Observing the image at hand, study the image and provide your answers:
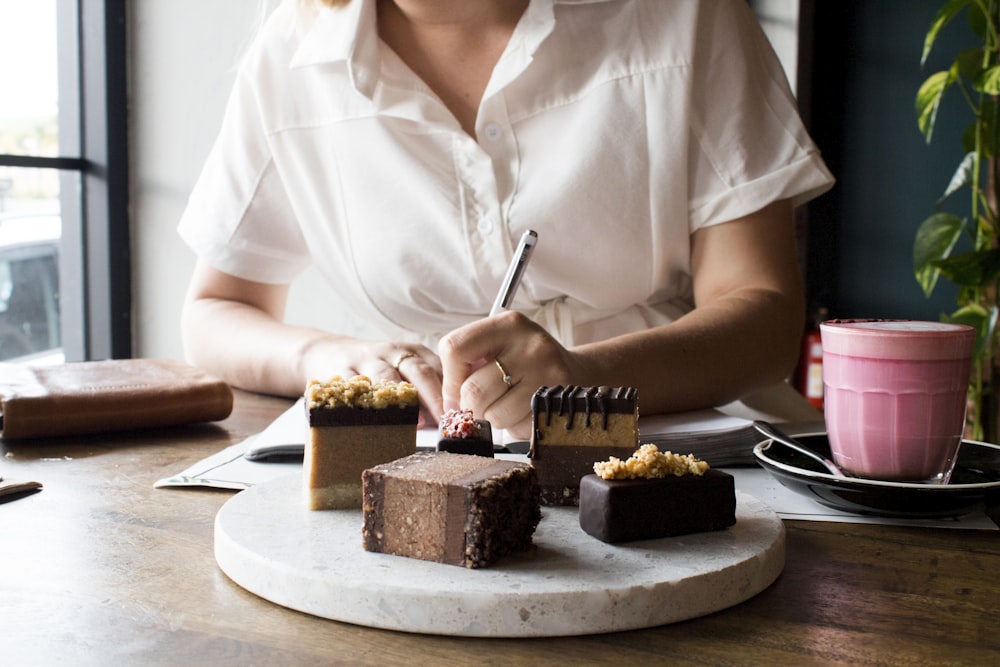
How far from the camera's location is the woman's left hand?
110cm

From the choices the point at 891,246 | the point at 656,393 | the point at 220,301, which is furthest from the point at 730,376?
the point at 891,246

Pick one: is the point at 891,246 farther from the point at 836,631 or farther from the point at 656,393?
the point at 836,631

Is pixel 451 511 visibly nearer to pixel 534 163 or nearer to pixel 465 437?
pixel 465 437

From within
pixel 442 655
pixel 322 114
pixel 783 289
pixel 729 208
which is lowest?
pixel 442 655

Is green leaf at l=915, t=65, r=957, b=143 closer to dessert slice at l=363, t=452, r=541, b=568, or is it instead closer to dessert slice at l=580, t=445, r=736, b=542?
dessert slice at l=580, t=445, r=736, b=542

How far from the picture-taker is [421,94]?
155 cm

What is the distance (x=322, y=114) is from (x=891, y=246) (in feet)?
9.09

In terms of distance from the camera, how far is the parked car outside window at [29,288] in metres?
2.60

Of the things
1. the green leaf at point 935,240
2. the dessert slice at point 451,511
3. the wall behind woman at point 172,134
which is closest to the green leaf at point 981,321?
the green leaf at point 935,240

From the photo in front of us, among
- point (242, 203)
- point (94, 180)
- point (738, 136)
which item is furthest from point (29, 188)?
point (738, 136)

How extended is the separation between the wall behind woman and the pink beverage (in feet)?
6.86

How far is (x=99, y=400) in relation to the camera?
4.08 feet

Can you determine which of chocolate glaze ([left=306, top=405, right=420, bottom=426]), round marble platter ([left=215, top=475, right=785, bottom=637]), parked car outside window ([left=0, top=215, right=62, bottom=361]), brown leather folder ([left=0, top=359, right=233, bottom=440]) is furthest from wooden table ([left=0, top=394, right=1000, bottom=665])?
parked car outside window ([left=0, top=215, right=62, bottom=361])

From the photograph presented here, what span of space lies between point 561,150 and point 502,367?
55cm
